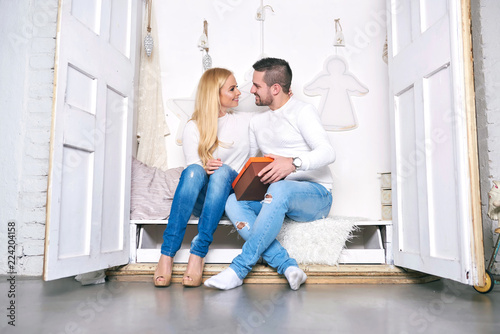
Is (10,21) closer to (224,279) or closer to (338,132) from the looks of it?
(224,279)

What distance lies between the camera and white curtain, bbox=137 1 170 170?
2.81 m

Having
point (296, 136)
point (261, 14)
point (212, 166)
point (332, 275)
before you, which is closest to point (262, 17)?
point (261, 14)

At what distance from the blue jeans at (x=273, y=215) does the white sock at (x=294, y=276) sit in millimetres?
62

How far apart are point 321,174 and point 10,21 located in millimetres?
2054

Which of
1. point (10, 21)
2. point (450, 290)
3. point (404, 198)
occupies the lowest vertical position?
point (450, 290)

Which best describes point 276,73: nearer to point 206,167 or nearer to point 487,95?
point 206,167

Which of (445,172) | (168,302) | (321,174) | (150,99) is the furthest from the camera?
(150,99)

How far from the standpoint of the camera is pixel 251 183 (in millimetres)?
1878

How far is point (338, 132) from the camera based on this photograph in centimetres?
291

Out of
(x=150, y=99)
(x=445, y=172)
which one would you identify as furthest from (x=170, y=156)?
(x=445, y=172)

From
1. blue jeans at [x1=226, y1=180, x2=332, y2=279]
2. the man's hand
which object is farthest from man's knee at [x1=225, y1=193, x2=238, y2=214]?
the man's hand

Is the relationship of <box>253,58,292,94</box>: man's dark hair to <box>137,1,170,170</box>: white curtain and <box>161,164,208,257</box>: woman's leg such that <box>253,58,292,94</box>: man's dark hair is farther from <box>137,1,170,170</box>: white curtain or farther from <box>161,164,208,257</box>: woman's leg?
<box>137,1,170,170</box>: white curtain

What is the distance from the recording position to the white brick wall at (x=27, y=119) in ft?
7.65

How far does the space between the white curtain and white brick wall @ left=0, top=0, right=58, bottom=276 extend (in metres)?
0.61
